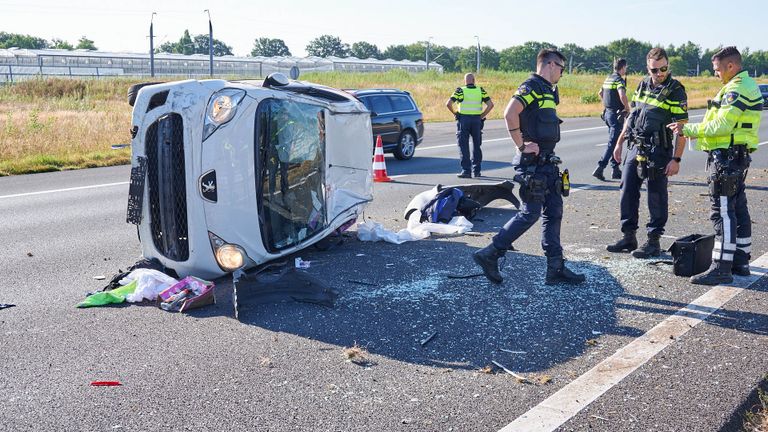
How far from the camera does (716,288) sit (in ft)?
20.3

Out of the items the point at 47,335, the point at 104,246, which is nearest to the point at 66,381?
the point at 47,335

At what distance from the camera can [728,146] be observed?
6.32 meters

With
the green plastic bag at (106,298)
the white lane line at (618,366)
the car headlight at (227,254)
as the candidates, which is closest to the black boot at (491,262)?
the white lane line at (618,366)

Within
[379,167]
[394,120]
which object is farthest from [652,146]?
[394,120]

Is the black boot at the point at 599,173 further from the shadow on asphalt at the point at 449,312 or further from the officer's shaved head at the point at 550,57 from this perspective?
the officer's shaved head at the point at 550,57

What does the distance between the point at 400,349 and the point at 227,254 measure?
196cm

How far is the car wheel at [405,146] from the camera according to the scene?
1688 cm

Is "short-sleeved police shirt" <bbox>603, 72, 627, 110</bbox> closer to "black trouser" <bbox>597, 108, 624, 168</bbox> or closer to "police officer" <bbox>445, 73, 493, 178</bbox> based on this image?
"black trouser" <bbox>597, 108, 624, 168</bbox>

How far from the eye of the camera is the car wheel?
16.9 meters

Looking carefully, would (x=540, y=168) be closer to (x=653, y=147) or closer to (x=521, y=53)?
(x=653, y=147)

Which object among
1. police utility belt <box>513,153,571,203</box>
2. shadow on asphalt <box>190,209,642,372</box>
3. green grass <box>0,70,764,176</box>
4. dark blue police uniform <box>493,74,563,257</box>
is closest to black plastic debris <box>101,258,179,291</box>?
shadow on asphalt <box>190,209,642,372</box>

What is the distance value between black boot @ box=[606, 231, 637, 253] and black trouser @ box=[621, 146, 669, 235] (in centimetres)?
5

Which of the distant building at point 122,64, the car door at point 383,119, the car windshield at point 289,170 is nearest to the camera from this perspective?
the car windshield at point 289,170

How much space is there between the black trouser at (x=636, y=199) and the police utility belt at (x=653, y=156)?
6 centimetres
